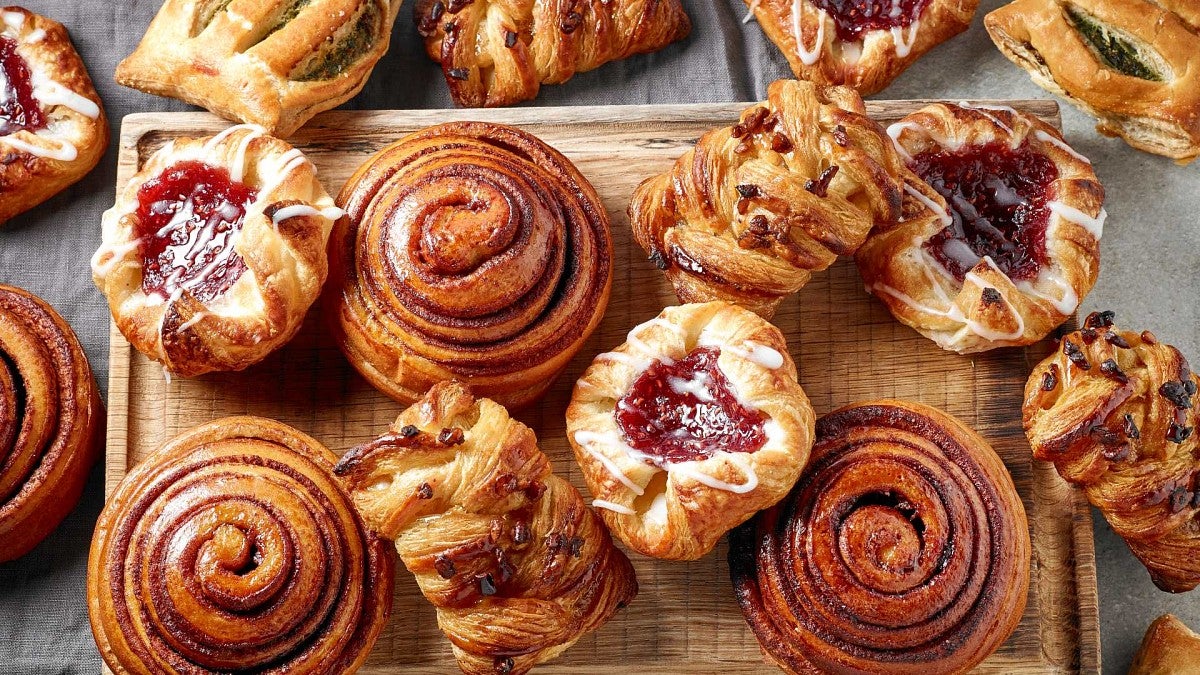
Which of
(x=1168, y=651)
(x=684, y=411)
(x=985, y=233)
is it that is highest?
(x=985, y=233)

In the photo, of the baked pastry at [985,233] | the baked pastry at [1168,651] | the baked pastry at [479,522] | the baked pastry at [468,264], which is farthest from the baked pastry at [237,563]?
the baked pastry at [1168,651]

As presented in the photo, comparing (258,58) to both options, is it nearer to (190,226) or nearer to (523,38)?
(190,226)

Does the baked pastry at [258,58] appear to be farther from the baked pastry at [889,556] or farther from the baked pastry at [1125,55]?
the baked pastry at [1125,55]

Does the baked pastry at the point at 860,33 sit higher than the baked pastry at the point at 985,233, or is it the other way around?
the baked pastry at the point at 860,33

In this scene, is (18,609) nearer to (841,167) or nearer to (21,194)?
(21,194)

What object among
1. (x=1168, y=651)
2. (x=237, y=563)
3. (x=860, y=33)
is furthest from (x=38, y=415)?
(x=1168, y=651)

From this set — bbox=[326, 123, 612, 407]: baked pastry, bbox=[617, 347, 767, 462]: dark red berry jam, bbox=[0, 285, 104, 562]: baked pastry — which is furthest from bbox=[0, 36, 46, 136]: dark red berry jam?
bbox=[617, 347, 767, 462]: dark red berry jam
